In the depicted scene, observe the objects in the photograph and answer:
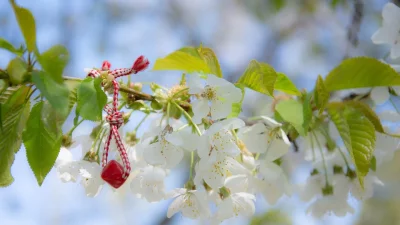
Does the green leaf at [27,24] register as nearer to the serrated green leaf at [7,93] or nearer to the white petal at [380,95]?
the serrated green leaf at [7,93]

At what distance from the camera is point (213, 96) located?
0.80m

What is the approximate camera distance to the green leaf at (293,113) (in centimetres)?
88

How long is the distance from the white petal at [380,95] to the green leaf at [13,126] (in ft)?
2.35

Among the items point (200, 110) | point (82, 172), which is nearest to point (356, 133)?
point (200, 110)

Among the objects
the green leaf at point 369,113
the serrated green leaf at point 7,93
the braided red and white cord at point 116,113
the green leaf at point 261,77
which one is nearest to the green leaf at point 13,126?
the serrated green leaf at point 7,93

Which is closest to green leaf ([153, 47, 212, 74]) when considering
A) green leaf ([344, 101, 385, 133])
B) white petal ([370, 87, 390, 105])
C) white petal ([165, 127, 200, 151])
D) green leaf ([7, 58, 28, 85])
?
white petal ([165, 127, 200, 151])

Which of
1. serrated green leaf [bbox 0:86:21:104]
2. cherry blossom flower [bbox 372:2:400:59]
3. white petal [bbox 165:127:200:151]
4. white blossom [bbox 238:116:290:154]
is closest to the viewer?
serrated green leaf [bbox 0:86:21:104]

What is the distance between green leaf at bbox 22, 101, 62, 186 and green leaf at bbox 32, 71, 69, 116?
0.27 feet

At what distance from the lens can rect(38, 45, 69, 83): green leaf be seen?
24.3 inches

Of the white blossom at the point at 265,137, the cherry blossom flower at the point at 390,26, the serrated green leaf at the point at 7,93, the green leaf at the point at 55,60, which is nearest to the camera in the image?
the green leaf at the point at 55,60

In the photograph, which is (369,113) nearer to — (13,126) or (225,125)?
(225,125)

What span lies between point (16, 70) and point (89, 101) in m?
0.12

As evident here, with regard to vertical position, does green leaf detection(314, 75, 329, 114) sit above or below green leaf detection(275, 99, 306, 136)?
above

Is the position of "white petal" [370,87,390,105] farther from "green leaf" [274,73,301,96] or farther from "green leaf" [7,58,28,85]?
"green leaf" [7,58,28,85]
